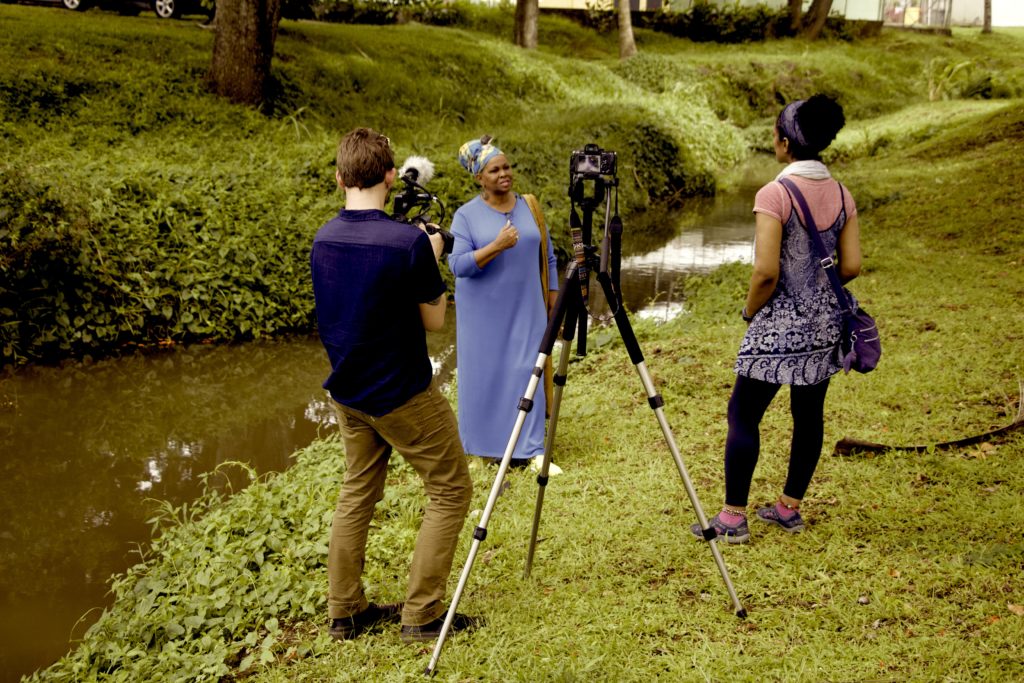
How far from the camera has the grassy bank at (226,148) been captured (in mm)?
8523

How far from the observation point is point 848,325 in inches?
155

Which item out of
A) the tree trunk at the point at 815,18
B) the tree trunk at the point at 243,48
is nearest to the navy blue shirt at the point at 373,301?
the tree trunk at the point at 243,48

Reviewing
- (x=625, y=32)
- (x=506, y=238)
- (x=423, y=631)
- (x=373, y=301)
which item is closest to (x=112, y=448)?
(x=506, y=238)

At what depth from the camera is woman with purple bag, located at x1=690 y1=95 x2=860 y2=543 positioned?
377 centimetres

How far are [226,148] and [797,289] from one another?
31.4 feet

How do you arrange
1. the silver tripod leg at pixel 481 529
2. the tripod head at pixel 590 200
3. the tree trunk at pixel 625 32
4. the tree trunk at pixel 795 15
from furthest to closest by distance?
the tree trunk at pixel 795 15 → the tree trunk at pixel 625 32 → the tripod head at pixel 590 200 → the silver tripod leg at pixel 481 529

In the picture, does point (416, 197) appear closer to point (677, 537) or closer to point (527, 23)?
point (677, 537)

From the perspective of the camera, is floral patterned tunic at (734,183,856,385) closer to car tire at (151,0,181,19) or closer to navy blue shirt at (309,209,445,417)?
navy blue shirt at (309,209,445,417)

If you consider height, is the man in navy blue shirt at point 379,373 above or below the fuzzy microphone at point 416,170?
below

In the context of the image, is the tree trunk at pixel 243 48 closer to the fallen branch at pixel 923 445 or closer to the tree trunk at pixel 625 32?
the fallen branch at pixel 923 445

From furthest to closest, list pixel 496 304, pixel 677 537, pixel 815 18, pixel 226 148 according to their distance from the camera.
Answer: pixel 815 18 < pixel 226 148 < pixel 496 304 < pixel 677 537

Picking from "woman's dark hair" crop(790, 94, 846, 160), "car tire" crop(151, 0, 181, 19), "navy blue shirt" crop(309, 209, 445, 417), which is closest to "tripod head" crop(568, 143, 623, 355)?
"navy blue shirt" crop(309, 209, 445, 417)

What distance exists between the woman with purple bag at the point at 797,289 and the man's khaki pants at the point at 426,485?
4.70ft

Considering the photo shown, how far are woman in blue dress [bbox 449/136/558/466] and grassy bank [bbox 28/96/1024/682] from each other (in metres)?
0.36
